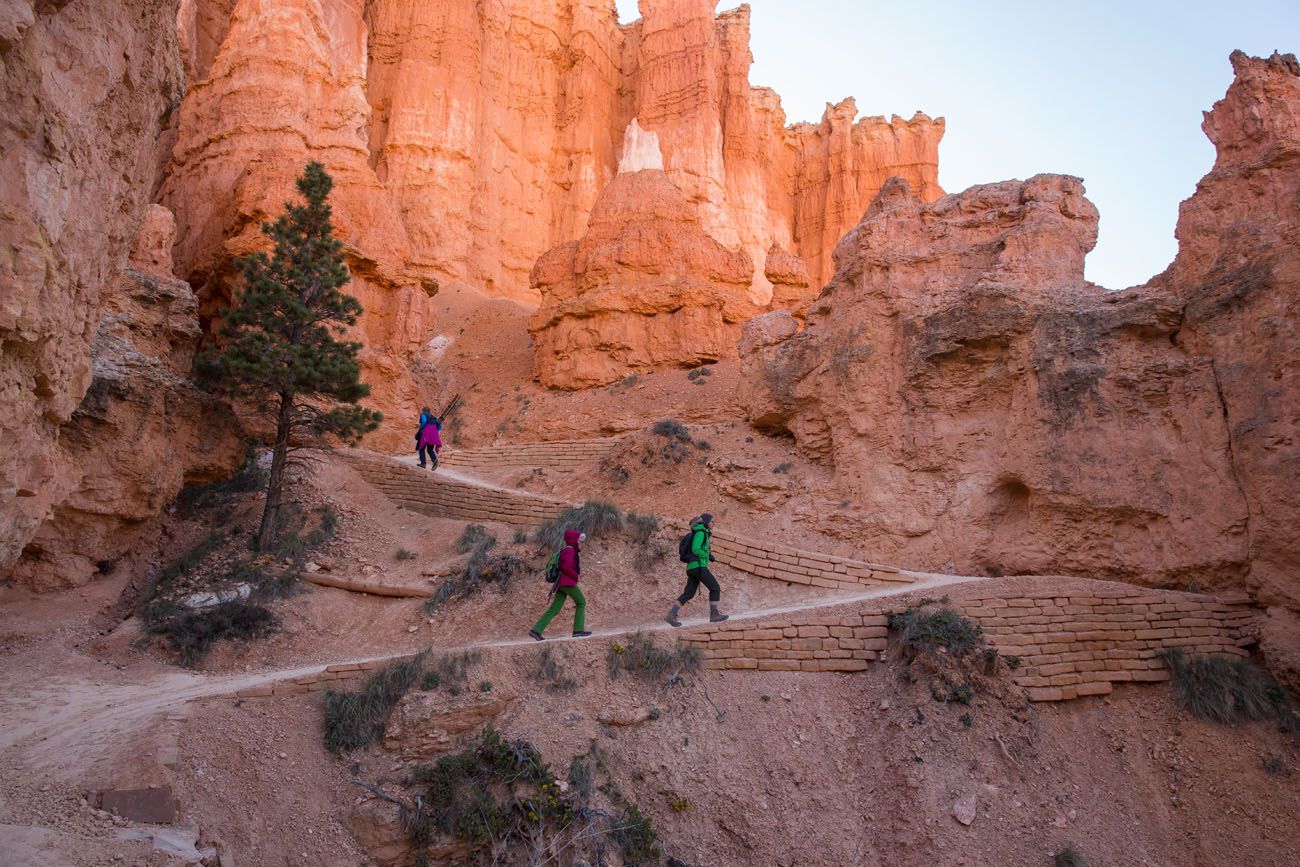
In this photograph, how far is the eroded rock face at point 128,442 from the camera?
38.0 feet

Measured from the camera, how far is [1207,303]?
11.3 m

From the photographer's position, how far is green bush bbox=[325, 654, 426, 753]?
7.74 m

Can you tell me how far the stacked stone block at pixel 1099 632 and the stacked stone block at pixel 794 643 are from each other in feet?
4.18

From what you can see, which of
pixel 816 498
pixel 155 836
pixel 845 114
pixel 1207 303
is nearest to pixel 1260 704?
pixel 1207 303

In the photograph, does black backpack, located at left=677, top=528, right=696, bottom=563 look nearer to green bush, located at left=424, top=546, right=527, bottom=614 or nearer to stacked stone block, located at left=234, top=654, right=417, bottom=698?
green bush, located at left=424, top=546, right=527, bottom=614

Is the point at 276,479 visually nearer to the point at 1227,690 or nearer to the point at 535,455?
the point at 535,455

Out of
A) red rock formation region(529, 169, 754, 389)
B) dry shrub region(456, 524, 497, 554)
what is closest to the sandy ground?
dry shrub region(456, 524, 497, 554)

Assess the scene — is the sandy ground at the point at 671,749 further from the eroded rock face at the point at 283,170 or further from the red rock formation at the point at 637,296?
the red rock formation at the point at 637,296

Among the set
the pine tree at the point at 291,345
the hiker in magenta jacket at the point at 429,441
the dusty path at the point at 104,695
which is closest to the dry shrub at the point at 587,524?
the dusty path at the point at 104,695

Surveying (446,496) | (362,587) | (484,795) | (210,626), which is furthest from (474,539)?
(484,795)

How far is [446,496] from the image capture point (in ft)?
51.9

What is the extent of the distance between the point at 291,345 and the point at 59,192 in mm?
9670

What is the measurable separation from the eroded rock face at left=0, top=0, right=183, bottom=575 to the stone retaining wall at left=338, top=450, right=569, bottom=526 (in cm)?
878

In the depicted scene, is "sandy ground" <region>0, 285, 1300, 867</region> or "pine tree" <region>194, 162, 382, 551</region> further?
"pine tree" <region>194, 162, 382, 551</region>
